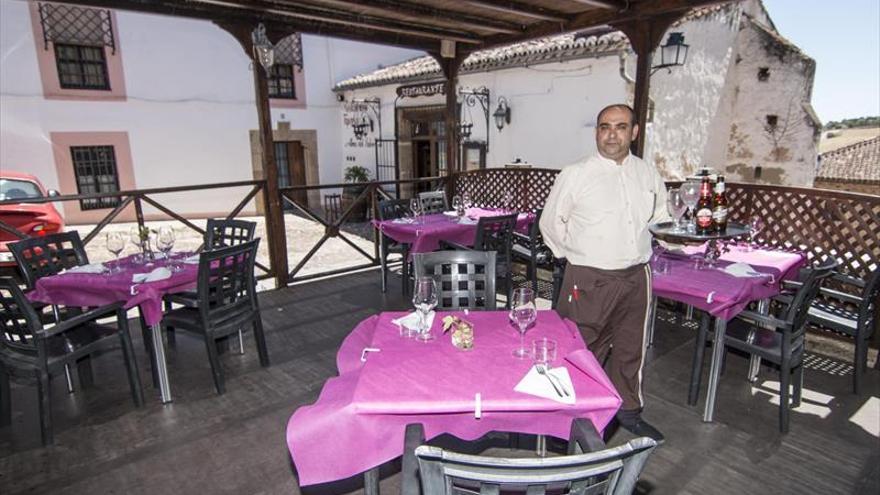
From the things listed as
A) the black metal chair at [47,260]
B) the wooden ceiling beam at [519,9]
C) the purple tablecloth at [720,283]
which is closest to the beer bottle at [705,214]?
the purple tablecloth at [720,283]

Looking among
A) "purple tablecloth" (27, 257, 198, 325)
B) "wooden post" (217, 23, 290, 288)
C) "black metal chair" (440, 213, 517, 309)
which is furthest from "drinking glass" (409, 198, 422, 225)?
"purple tablecloth" (27, 257, 198, 325)

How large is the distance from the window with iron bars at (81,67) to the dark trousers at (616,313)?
502 inches

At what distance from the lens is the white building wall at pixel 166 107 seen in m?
10.4

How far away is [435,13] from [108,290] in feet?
12.6

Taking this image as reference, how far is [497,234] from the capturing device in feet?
15.2

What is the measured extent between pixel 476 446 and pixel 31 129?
12648 mm

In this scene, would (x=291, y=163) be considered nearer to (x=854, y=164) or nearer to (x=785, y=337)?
(x=785, y=337)

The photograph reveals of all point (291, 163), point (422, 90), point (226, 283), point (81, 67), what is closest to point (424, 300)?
point (226, 283)

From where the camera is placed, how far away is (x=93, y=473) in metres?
2.52

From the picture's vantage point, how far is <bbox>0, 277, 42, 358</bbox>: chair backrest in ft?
8.16

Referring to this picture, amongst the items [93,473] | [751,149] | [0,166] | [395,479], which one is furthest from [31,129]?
[751,149]

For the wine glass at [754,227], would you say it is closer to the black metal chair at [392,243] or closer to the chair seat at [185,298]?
the black metal chair at [392,243]

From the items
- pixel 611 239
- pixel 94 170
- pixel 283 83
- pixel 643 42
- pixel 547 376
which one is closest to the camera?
pixel 547 376

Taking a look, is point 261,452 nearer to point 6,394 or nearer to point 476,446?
point 476,446
